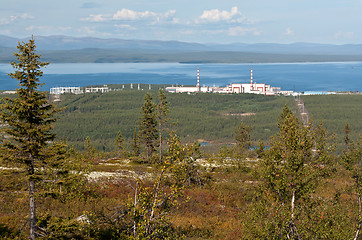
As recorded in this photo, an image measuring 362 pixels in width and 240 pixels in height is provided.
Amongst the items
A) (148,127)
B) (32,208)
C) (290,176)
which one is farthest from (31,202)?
(148,127)

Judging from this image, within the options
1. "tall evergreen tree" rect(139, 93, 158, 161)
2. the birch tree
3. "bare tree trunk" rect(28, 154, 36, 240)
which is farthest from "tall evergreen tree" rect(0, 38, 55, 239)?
"tall evergreen tree" rect(139, 93, 158, 161)

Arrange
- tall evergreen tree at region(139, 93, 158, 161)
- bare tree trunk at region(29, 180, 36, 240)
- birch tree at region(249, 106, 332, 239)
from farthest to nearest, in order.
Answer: tall evergreen tree at region(139, 93, 158, 161)
birch tree at region(249, 106, 332, 239)
bare tree trunk at region(29, 180, 36, 240)

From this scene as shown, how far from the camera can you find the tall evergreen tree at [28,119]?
63.4ft

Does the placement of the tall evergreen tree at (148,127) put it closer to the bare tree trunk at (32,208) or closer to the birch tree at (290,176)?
the birch tree at (290,176)

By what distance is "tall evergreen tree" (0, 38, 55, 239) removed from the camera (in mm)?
19328

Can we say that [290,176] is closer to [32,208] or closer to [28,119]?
[32,208]

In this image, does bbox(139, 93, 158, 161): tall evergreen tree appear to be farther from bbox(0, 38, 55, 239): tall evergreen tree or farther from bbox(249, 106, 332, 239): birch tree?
bbox(0, 38, 55, 239): tall evergreen tree

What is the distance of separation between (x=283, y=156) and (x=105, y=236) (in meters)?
11.3

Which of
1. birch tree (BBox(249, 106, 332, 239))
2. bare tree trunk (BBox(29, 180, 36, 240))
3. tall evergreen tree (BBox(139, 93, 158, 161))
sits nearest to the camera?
bare tree trunk (BBox(29, 180, 36, 240))

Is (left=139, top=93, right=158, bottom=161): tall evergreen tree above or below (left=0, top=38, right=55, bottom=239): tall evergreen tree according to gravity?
below

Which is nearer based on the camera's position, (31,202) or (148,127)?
(31,202)

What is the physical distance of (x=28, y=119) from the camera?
19.9 meters

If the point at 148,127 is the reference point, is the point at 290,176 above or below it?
above

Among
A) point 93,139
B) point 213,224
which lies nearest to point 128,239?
point 213,224
